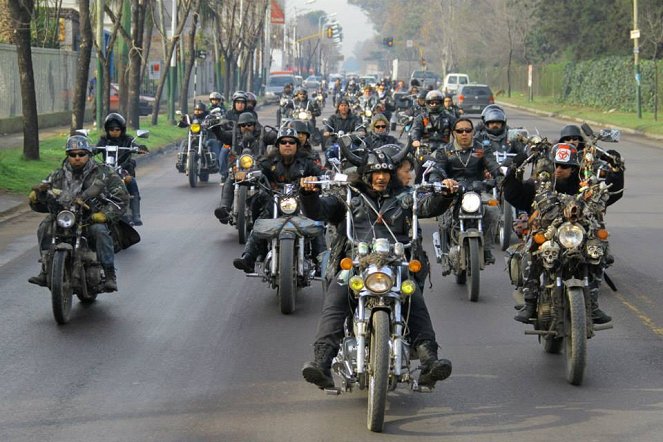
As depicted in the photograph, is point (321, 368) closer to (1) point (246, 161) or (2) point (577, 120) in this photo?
(1) point (246, 161)

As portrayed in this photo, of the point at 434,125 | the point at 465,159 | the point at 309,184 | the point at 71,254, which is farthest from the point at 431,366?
the point at 434,125

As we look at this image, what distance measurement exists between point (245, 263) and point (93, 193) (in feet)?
5.10

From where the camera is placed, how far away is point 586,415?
812 centimetres

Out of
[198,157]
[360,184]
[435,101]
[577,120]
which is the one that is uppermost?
[360,184]

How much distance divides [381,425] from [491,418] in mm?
763

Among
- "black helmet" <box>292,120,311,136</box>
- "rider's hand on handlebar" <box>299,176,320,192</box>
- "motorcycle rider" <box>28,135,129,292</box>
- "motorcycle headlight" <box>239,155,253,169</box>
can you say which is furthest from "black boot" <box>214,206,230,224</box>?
"rider's hand on handlebar" <box>299,176,320,192</box>

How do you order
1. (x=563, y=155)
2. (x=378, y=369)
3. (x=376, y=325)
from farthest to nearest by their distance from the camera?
1. (x=563, y=155)
2. (x=376, y=325)
3. (x=378, y=369)

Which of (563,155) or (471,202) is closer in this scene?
(563,155)

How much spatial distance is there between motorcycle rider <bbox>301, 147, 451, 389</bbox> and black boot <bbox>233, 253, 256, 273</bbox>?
3.83 metres

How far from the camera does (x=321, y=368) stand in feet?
26.2

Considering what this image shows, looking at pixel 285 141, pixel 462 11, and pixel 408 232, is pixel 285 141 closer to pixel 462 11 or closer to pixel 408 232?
pixel 408 232

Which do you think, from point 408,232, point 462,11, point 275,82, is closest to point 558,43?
point 275,82

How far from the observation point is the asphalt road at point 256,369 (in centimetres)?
782

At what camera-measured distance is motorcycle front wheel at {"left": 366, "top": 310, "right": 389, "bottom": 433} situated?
7.49 m
